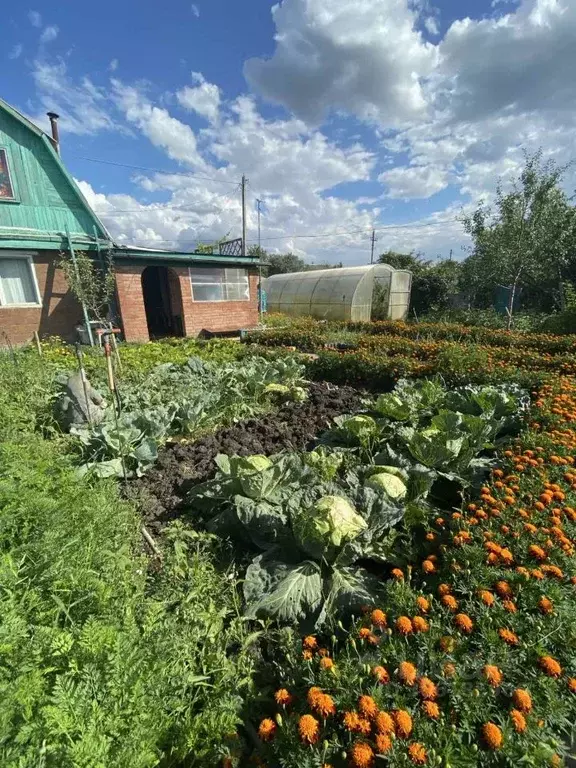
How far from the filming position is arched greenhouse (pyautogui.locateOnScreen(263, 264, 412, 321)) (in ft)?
50.2

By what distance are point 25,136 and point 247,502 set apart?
11634mm

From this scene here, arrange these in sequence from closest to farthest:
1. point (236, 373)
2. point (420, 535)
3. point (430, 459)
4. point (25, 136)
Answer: point (420, 535) → point (430, 459) → point (236, 373) → point (25, 136)

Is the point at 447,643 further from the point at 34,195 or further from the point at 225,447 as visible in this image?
the point at 34,195

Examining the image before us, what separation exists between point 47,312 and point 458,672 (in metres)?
11.3

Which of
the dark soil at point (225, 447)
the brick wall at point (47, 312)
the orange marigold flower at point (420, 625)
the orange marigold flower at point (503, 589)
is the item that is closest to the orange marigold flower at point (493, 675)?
the orange marigold flower at point (420, 625)

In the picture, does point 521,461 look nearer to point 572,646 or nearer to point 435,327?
point 572,646

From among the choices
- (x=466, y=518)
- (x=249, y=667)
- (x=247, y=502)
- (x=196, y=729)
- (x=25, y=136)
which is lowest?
(x=249, y=667)

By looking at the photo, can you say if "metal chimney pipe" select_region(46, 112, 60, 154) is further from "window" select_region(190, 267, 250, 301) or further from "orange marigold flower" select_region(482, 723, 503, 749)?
"orange marigold flower" select_region(482, 723, 503, 749)

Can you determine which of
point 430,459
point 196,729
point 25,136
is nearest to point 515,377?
point 430,459

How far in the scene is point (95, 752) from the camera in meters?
0.95

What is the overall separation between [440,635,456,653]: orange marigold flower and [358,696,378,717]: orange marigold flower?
32cm

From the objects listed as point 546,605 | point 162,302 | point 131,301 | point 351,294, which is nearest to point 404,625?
point 546,605

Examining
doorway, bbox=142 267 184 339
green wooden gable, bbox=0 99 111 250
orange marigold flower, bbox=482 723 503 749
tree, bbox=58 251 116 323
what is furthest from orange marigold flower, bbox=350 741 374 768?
doorway, bbox=142 267 184 339

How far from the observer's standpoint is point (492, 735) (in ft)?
3.35
